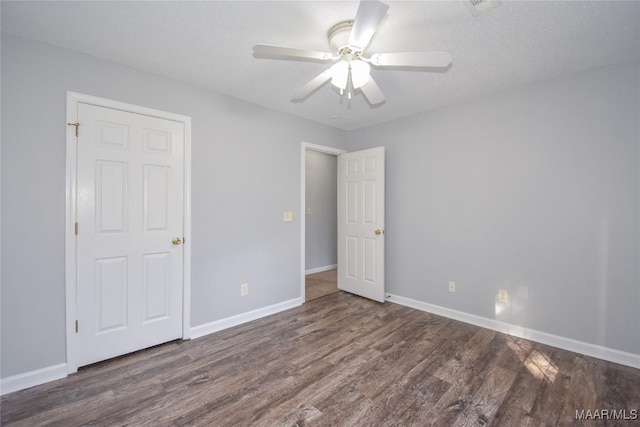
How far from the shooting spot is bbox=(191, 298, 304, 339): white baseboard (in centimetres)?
268

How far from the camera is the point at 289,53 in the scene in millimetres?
1611

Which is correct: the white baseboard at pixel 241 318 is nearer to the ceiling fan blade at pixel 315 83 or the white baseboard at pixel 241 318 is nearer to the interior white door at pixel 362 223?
the interior white door at pixel 362 223

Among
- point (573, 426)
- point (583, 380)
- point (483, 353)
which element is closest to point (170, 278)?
point (483, 353)

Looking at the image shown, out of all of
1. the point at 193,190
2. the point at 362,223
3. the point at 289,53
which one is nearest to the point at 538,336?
the point at 362,223

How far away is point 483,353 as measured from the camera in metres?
2.34

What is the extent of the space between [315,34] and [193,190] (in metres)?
1.72

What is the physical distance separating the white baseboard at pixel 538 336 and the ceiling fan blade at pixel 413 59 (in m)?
2.50

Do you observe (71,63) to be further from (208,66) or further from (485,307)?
(485,307)

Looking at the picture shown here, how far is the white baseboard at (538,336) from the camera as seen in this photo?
2172mm

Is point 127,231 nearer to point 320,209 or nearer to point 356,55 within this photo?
point 356,55

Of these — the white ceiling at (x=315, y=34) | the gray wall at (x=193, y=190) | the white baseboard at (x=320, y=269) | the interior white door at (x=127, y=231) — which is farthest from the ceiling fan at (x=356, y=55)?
the white baseboard at (x=320, y=269)

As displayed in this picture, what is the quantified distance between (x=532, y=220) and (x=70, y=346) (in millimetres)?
3964

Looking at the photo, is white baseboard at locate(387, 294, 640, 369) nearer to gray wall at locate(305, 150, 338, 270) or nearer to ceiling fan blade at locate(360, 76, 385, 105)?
gray wall at locate(305, 150, 338, 270)

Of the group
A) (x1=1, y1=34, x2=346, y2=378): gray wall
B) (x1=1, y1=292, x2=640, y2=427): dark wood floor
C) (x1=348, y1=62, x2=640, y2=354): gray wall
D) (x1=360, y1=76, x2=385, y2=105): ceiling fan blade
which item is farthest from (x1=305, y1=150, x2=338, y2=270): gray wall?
(x1=360, y1=76, x2=385, y2=105): ceiling fan blade
